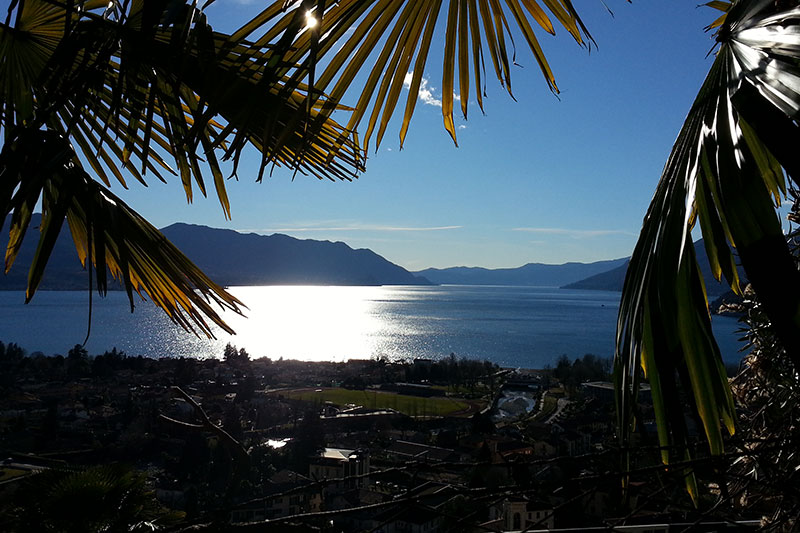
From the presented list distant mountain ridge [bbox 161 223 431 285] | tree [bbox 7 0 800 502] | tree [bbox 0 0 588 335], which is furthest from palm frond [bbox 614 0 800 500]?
distant mountain ridge [bbox 161 223 431 285]

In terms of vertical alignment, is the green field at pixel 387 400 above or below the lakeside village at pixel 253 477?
below

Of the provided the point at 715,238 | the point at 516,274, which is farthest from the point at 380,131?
the point at 516,274

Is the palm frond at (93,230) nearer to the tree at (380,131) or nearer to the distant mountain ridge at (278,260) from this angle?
the tree at (380,131)

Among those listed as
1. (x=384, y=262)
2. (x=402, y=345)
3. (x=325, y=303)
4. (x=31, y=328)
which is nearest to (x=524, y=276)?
(x=384, y=262)

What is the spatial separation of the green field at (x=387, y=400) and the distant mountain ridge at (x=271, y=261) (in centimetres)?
2710

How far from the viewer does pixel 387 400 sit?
20.9 meters

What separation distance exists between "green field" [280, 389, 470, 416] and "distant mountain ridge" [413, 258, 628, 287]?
436 ft

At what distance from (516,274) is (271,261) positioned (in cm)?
9052

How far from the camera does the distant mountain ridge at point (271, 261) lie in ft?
222

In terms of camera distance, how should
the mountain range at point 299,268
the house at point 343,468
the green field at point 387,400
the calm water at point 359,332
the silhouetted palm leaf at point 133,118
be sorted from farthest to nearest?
the mountain range at point 299,268
the calm water at point 359,332
the green field at point 387,400
the house at point 343,468
the silhouetted palm leaf at point 133,118

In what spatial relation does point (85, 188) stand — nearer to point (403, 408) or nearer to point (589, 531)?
point (589, 531)

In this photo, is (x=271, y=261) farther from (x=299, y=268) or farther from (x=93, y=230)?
(x=93, y=230)

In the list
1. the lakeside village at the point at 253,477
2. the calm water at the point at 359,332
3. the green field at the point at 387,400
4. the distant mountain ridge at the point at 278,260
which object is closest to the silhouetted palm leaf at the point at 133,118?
the lakeside village at the point at 253,477

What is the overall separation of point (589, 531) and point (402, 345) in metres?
40.0
